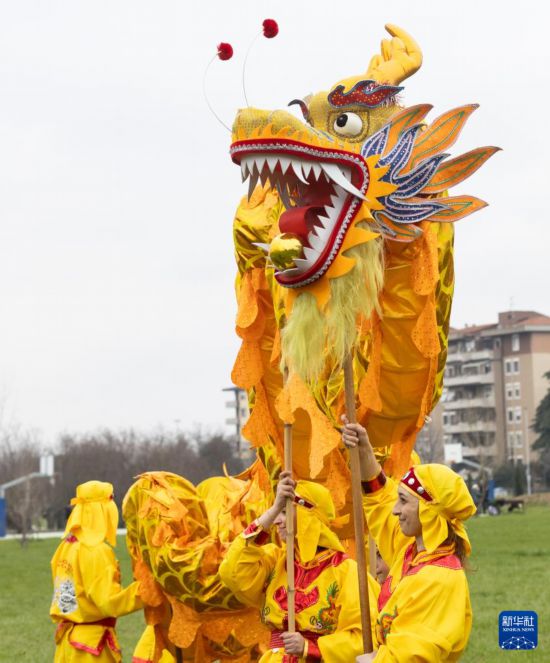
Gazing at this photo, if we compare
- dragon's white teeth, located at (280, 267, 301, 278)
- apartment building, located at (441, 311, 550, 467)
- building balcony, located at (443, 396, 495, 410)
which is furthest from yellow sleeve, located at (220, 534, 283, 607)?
building balcony, located at (443, 396, 495, 410)

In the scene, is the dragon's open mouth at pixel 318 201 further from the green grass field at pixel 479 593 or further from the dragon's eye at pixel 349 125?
the green grass field at pixel 479 593

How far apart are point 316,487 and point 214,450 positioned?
50596mm

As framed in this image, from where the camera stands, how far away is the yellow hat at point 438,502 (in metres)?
4.45

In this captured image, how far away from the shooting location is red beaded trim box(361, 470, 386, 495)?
5.05 meters

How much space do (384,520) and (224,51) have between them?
1.98 m

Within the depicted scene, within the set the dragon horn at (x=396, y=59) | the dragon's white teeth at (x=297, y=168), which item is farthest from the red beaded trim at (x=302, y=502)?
the dragon horn at (x=396, y=59)

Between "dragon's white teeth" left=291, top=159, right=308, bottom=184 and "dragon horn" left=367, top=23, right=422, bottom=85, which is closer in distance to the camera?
"dragon's white teeth" left=291, top=159, right=308, bottom=184

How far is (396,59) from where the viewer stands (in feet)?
19.0

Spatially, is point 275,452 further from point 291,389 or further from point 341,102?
point 341,102

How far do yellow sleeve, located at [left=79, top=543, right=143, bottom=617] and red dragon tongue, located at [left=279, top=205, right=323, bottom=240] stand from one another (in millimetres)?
3738

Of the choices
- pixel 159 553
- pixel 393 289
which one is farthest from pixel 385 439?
pixel 159 553

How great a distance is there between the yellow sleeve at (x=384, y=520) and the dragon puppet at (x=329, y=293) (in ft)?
0.92

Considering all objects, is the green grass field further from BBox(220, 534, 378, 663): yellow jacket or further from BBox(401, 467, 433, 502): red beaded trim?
BBox(220, 534, 378, 663): yellow jacket

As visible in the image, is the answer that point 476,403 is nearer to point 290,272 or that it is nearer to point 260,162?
point 290,272
